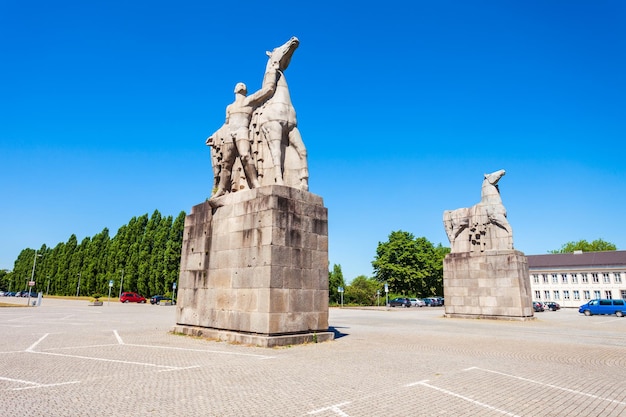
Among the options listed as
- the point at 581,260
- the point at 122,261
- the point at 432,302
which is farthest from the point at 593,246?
the point at 122,261

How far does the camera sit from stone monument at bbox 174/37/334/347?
451 inches

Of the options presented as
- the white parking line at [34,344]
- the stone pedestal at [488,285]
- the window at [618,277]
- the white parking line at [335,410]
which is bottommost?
the white parking line at [34,344]

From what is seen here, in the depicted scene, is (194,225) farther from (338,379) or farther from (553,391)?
(553,391)

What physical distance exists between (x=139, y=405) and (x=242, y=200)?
27.2ft

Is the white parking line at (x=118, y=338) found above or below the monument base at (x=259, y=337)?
below

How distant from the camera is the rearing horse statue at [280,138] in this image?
44.3ft

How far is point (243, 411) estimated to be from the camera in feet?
16.9

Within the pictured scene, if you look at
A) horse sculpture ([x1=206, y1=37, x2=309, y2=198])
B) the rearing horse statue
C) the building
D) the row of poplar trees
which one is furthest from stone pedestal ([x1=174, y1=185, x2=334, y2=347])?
the building

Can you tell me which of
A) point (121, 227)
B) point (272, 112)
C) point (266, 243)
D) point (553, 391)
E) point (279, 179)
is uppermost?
point (121, 227)

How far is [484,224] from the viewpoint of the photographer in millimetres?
25812

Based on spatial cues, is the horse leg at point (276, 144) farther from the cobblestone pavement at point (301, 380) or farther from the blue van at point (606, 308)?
the blue van at point (606, 308)

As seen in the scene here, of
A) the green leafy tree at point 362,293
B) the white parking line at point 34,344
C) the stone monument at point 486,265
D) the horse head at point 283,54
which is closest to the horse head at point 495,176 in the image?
the stone monument at point 486,265

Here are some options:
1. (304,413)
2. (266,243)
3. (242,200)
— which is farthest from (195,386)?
(242,200)

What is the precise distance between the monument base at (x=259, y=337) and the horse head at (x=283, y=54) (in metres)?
9.70
